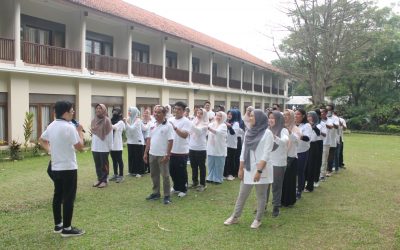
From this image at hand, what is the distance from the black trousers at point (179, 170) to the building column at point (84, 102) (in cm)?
1053

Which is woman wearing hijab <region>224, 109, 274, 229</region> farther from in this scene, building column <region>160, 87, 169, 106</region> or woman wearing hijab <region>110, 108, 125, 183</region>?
building column <region>160, 87, 169, 106</region>

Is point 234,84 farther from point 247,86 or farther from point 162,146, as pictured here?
point 162,146

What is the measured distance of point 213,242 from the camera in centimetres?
494

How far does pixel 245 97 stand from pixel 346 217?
30.7 meters

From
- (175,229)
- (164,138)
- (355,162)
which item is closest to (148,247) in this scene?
(175,229)

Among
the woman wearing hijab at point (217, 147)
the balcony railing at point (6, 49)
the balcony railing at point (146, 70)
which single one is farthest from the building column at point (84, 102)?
the woman wearing hijab at point (217, 147)

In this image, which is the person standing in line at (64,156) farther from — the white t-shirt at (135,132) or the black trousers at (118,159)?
the white t-shirt at (135,132)

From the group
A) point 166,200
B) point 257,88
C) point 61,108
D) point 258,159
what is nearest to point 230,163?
point 166,200

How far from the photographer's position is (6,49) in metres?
13.5

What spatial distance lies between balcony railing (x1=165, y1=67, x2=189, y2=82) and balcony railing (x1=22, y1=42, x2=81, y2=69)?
25.1 feet

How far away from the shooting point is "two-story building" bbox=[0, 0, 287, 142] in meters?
13.9

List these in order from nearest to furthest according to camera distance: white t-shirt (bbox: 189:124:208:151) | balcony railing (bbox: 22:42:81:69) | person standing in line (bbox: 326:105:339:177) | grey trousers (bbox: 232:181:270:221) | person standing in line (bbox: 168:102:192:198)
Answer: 1. grey trousers (bbox: 232:181:270:221)
2. person standing in line (bbox: 168:102:192:198)
3. white t-shirt (bbox: 189:124:208:151)
4. person standing in line (bbox: 326:105:339:177)
5. balcony railing (bbox: 22:42:81:69)

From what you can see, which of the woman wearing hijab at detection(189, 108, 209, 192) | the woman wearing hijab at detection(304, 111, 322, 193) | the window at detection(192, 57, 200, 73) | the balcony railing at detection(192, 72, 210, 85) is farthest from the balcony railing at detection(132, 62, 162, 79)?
the woman wearing hijab at detection(304, 111, 322, 193)

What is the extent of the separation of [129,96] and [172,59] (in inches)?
270
